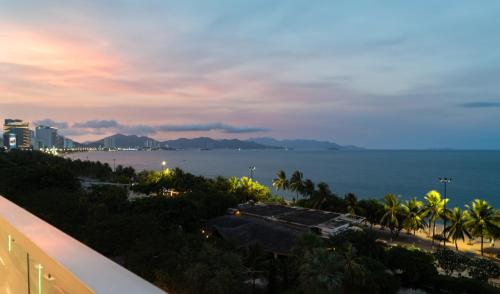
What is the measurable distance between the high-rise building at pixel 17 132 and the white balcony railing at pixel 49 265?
19383 cm

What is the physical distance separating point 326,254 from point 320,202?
25997 mm

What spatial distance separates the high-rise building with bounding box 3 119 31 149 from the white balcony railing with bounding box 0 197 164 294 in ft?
636

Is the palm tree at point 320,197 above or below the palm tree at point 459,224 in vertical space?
above

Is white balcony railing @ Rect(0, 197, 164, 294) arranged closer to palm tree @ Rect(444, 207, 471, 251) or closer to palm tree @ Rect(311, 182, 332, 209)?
palm tree @ Rect(444, 207, 471, 251)

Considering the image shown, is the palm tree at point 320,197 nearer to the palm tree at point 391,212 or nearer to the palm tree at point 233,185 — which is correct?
the palm tree at point 391,212

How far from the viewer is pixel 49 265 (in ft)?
5.58

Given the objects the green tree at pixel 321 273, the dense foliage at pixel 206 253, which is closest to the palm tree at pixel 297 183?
the dense foliage at pixel 206 253

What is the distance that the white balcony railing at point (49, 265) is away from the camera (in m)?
1.38

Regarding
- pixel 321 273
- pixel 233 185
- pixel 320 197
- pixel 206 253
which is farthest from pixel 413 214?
pixel 206 253

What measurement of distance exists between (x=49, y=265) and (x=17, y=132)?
207m

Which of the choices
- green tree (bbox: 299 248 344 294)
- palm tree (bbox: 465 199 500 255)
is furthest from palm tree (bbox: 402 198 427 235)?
green tree (bbox: 299 248 344 294)

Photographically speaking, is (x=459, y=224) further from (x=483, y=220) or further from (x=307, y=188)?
(x=307, y=188)

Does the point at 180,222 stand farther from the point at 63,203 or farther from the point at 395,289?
the point at 395,289

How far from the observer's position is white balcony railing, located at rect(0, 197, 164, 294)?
138cm
